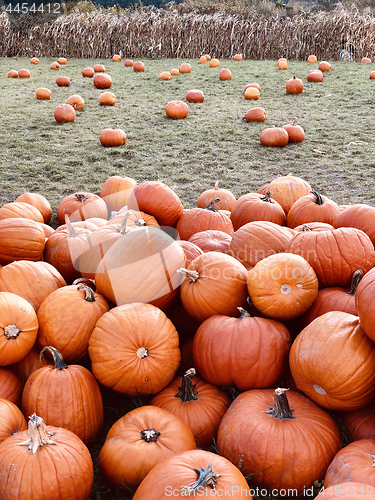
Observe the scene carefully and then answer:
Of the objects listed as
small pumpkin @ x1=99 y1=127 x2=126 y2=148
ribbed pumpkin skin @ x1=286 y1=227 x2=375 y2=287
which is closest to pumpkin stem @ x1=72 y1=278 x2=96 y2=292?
ribbed pumpkin skin @ x1=286 y1=227 x2=375 y2=287

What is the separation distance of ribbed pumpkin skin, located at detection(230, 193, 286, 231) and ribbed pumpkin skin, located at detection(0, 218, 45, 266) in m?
1.59

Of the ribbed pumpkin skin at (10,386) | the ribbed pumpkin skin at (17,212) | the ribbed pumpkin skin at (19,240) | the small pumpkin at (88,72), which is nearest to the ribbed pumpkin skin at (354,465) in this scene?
the ribbed pumpkin skin at (10,386)

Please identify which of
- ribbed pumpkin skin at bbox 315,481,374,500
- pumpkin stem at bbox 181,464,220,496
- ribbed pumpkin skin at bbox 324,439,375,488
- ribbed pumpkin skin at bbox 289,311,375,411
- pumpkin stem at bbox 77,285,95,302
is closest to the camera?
ribbed pumpkin skin at bbox 315,481,374,500

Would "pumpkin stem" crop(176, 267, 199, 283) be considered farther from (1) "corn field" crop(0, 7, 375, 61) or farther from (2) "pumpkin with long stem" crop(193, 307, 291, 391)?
(1) "corn field" crop(0, 7, 375, 61)

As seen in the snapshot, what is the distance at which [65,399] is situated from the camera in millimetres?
1995

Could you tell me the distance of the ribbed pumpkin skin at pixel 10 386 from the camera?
6.95 ft

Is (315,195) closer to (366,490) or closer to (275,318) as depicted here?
(275,318)

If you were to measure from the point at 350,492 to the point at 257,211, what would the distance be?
7.70ft

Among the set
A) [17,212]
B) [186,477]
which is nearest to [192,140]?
[17,212]

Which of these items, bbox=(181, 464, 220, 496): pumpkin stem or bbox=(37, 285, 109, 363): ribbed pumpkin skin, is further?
bbox=(37, 285, 109, 363): ribbed pumpkin skin

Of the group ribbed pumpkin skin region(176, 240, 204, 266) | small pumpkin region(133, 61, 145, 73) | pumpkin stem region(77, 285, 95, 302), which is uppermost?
small pumpkin region(133, 61, 145, 73)

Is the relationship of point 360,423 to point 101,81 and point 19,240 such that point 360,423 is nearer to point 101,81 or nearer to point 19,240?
point 19,240

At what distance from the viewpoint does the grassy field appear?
5.96 metres

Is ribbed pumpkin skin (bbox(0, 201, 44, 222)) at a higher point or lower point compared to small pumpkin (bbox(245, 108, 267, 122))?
lower
